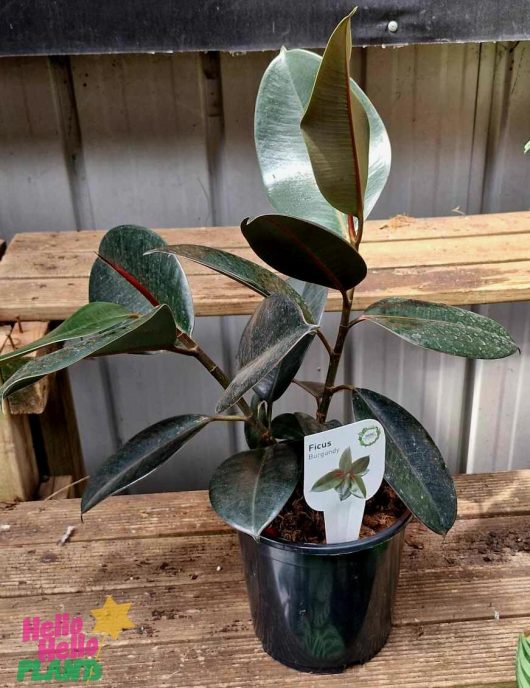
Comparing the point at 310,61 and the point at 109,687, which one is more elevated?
the point at 310,61

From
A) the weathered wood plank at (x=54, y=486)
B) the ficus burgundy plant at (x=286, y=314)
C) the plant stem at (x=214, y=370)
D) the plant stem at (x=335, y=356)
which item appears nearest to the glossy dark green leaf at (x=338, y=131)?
the ficus burgundy plant at (x=286, y=314)

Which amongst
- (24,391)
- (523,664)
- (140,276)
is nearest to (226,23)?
(140,276)

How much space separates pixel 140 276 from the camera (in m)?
0.80

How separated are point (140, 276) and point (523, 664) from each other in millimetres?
583

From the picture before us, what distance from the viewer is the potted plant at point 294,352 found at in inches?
25.9

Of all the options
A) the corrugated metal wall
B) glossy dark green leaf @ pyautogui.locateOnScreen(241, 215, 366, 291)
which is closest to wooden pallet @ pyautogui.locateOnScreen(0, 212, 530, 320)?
the corrugated metal wall

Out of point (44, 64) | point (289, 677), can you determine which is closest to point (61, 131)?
point (44, 64)

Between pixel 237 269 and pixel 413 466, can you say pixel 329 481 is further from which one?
pixel 237 269

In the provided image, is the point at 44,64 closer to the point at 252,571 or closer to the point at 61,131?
the point at 61,131

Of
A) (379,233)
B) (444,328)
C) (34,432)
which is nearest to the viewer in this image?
(444,328)

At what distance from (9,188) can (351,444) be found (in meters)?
0.94

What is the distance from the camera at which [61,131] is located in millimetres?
1332

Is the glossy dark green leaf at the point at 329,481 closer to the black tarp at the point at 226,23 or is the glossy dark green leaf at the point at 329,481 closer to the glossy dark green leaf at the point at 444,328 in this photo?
the glossy dark green leaf at the point at 444,328

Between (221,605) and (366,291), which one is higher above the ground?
(366,291)
